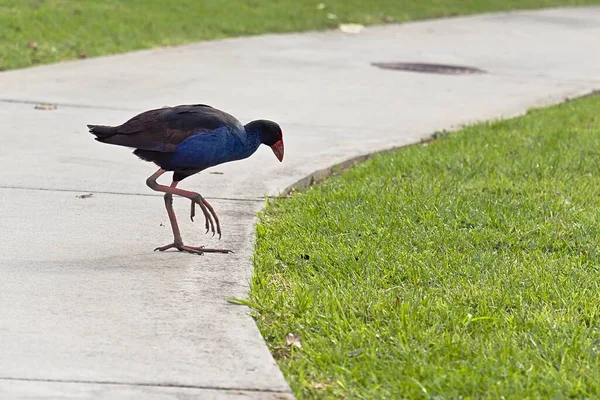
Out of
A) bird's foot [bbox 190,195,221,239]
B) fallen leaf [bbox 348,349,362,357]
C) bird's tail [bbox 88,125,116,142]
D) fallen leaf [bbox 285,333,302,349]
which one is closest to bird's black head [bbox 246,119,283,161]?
bird's foot [bbox 190,195,221,239]

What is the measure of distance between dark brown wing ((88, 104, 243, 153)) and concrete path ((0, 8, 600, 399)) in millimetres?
549

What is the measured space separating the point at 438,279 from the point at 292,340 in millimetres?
1084

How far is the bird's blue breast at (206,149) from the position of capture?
5875 mm

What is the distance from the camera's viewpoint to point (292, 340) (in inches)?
188

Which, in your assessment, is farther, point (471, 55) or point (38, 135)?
point (471, 55)

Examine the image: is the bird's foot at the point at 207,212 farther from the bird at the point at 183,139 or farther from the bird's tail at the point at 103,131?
the bird's tail at the point at 103,131

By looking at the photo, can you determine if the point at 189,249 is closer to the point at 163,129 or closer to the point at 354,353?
the point at 163,129

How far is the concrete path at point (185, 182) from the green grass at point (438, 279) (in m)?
0.22

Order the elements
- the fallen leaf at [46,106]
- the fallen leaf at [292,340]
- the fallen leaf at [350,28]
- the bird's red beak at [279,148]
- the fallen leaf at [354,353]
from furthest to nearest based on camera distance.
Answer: the fallen leaf at [350,28] → the fallen leaf at [46,106] → the bird's red beak at [279,148] → the fallen leaf at [292,340] → the fallen leaf at [354,353]

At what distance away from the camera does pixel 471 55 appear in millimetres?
15406

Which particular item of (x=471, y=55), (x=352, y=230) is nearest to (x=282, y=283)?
(x=352, y=230)

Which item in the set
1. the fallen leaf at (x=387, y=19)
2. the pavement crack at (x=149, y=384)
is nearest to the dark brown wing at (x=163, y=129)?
the pavement crack at (x=149, y=384)

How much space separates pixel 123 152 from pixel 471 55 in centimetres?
794

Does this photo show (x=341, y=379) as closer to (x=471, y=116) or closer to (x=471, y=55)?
(x=471, y=116)
